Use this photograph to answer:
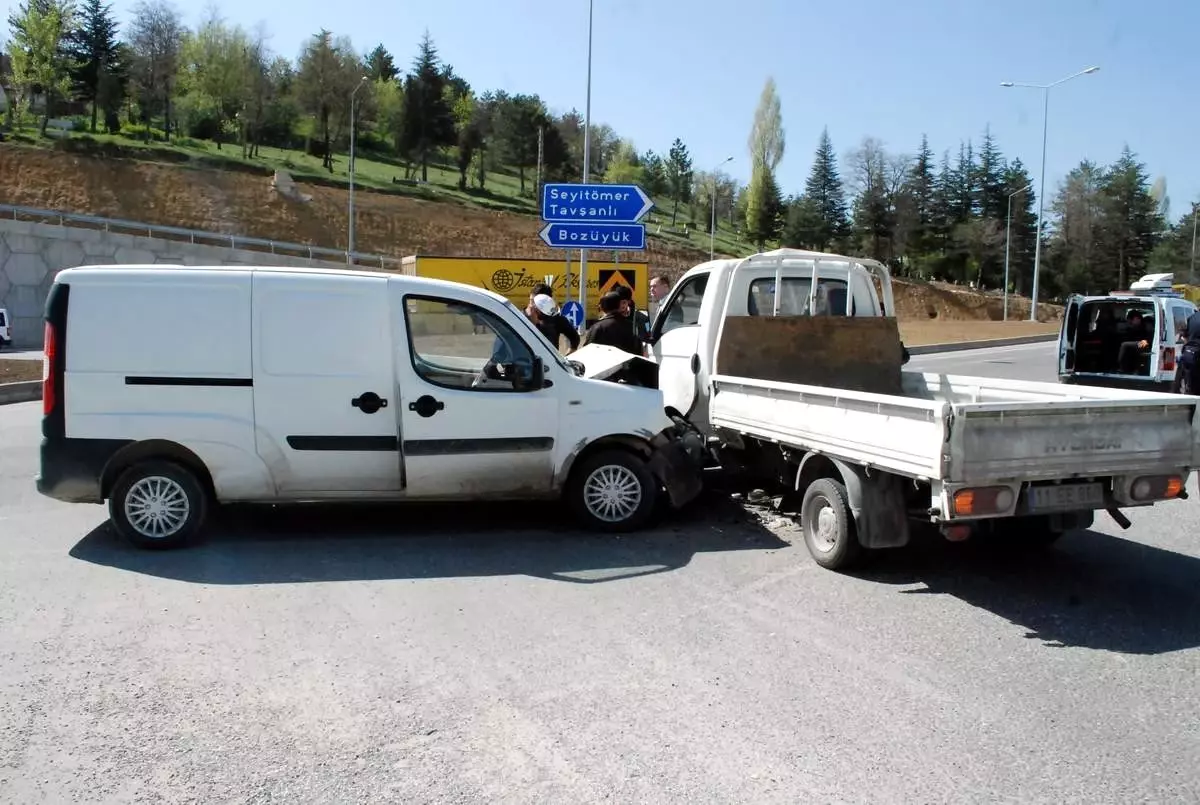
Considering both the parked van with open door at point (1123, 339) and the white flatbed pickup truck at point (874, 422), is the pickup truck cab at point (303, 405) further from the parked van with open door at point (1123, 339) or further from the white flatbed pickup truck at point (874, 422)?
the parked van with open door at point (1123, 339)

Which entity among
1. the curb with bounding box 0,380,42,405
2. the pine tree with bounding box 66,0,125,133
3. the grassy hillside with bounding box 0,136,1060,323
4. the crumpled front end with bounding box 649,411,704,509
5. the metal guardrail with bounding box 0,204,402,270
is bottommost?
the curb with bounding box 0,380,42,405

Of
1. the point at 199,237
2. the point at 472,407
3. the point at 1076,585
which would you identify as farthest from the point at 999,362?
the point at 199,237

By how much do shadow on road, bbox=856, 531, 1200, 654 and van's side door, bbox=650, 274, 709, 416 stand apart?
2426 mm

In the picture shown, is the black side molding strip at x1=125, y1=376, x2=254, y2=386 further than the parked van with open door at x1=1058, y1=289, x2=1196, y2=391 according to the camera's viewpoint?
No

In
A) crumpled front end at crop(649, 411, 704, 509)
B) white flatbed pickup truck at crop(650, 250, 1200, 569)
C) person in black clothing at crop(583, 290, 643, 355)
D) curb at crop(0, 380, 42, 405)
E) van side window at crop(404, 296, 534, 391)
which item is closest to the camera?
white flatbed pickup truck at crop(650, 250, 1200, 569)

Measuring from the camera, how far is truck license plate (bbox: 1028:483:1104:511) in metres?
5.04

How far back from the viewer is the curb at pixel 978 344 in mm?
31706

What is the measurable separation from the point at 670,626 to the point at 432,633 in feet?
4.09

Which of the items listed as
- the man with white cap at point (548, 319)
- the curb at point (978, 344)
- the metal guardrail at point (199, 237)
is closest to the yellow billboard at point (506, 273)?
the curb at point (978, 344)

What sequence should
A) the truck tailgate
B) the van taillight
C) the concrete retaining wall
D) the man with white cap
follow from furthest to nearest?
the concrete retaining wall, the man with white cap, the van taillight, the truck tailgate

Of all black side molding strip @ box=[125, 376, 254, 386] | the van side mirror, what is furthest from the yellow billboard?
black side molding strip @ box=[125, 376, 254, 386]

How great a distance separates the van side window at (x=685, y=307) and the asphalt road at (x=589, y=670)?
250 centimetres

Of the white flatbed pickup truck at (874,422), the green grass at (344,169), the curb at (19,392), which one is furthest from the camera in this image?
the green grass at (344,169)

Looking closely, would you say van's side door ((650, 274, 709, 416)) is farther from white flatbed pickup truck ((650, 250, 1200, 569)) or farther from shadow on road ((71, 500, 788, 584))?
shadow on road ((71, 500, 788, 584))
